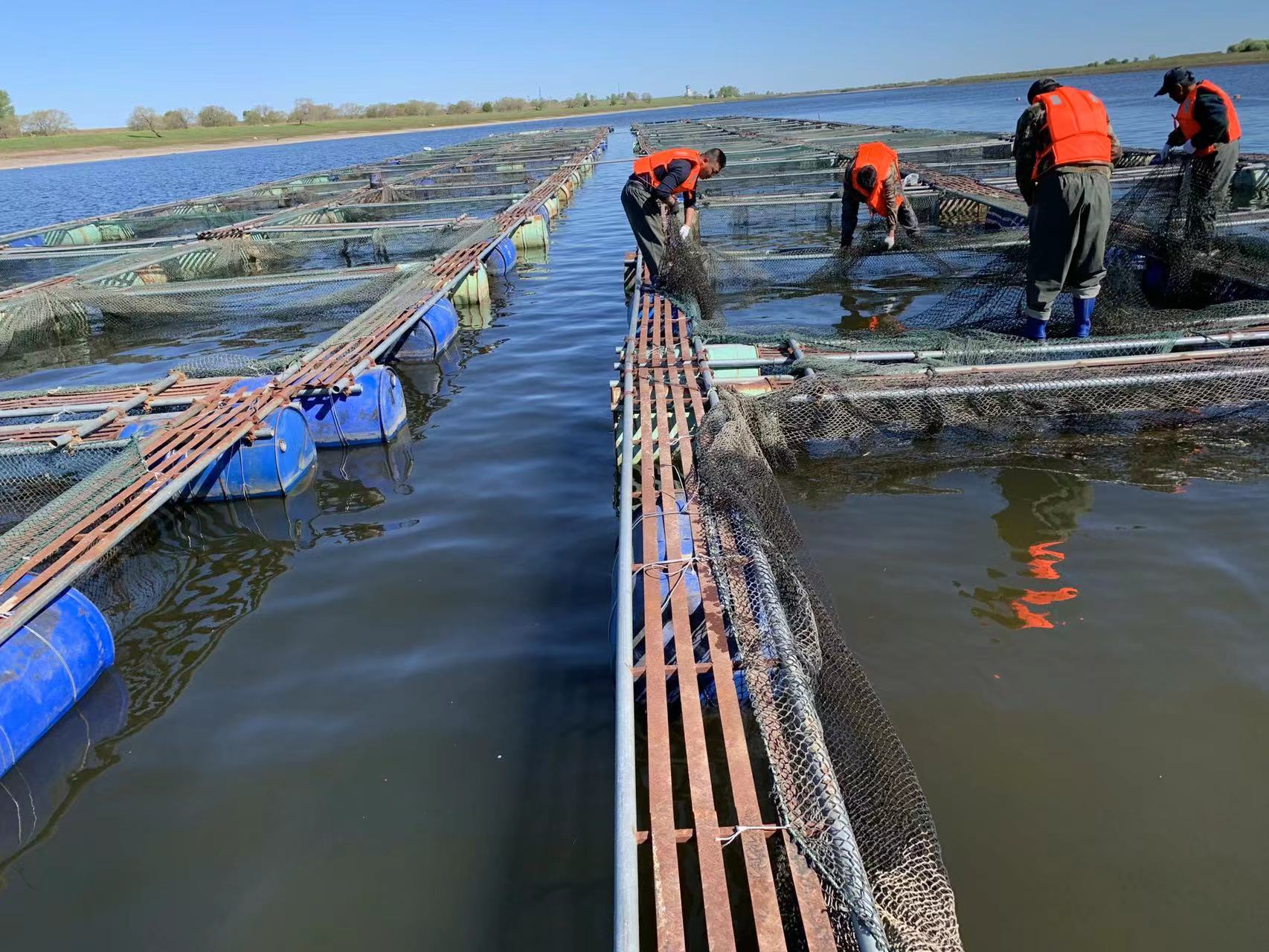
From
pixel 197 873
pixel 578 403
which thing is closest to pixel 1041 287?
pixel 578 403

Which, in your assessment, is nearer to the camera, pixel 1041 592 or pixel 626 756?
pixel 626 756

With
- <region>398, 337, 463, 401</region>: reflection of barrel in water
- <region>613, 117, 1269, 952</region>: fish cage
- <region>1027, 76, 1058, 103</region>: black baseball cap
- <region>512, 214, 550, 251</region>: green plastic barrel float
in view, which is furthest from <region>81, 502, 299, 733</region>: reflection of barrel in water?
<region>512, 214, 550, 251</region>: green plastic barrel float

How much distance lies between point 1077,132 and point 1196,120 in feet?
7.70

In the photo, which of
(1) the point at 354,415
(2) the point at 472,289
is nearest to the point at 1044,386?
(1) the point at 354,415

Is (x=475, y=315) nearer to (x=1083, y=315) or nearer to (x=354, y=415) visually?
(x=354, y=415)

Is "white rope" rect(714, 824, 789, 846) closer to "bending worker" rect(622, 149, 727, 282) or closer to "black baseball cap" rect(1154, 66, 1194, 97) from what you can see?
"bending worker" rect(622, 149, 727, 282)

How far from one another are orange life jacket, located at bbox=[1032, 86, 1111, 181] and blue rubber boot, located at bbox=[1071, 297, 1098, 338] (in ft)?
3.38

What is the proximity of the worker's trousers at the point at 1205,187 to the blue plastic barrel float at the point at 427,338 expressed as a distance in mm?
7401

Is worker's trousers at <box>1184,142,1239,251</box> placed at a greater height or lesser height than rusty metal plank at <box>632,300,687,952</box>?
greater

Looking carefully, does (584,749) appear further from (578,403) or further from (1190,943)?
(578,403)

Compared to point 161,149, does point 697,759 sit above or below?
below

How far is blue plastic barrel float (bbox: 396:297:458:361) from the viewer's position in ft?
27.8

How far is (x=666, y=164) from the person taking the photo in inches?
329

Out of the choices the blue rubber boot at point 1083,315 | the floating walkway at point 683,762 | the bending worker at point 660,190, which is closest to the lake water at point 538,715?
the floating walkway at point 683,762
